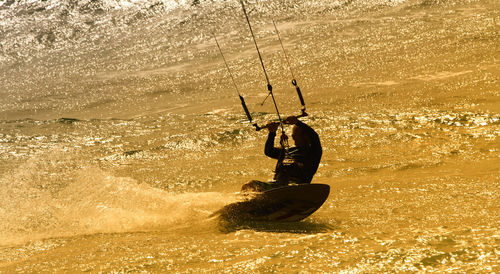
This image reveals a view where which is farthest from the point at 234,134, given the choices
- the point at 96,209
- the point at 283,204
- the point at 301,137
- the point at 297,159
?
the point at 283,204

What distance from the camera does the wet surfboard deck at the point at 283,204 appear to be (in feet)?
20.4

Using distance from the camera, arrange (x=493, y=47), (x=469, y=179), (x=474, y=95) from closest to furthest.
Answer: (x=469, y=179)
(x=474, y=95)
(x=493, y=47)

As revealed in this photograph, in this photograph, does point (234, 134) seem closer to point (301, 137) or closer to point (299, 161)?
point (299, 161)

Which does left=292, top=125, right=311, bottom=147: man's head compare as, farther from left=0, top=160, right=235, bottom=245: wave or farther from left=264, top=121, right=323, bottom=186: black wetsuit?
left=0, top=160, right=235, bottom=245: wave

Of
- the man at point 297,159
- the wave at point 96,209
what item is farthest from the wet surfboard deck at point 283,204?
the wave at point 96,209

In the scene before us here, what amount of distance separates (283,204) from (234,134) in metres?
7.09

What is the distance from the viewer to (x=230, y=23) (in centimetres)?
2791

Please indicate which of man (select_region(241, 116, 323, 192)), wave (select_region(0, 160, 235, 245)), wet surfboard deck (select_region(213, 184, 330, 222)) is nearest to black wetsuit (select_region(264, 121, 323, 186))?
man (select_region(241, 116, 323, 192))

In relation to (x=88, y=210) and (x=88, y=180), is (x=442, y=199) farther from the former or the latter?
(x=88, y=180)

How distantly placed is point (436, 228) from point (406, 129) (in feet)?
23.0

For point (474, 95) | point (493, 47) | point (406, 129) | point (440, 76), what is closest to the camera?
point (406, 129)

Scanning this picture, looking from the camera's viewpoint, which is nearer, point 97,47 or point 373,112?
point 373,112

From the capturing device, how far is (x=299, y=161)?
6586 mm

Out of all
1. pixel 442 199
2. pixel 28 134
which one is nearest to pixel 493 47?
pixel 442 199
